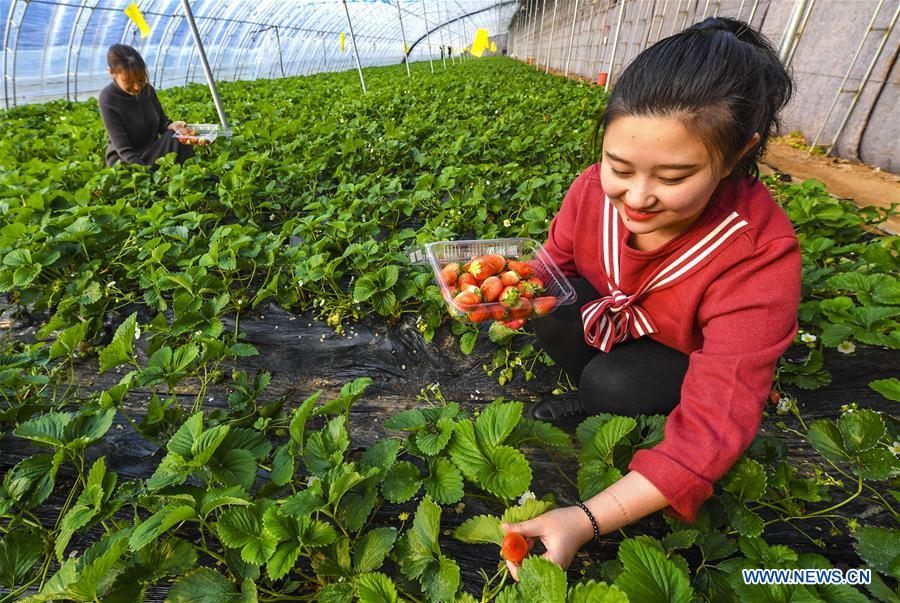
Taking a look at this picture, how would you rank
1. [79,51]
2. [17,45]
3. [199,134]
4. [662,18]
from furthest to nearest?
[79,51]
[17,45]
[662,18]
[199,134]

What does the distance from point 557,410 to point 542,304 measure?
49cm

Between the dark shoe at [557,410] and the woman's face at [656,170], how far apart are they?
955 mm

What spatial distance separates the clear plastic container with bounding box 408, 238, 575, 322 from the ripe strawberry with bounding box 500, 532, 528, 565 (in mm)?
791

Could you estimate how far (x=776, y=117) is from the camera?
1.04 meters

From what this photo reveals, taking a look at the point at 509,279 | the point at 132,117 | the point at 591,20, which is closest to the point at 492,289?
the point at 509,279

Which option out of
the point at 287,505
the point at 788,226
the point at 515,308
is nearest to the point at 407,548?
the point at 287,505

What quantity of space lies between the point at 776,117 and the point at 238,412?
6.19 feet

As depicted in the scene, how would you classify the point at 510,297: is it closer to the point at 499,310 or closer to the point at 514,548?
the point at 499,310

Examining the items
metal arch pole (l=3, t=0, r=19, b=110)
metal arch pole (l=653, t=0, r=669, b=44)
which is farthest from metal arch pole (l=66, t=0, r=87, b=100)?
metal arch pole (l=653, t=0, r=669, b=44)

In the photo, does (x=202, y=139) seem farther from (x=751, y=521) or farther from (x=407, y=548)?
(x=751, y=521)

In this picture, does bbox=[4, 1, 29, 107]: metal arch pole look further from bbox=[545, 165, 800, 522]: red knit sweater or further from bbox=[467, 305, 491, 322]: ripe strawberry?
bbox=[545, 165, 800, 522]: red knit sweater

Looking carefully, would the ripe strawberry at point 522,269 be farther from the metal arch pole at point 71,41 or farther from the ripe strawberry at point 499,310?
the metal arch pole at point 71,41

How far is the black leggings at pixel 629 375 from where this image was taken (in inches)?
55.0

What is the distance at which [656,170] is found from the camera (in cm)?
96
